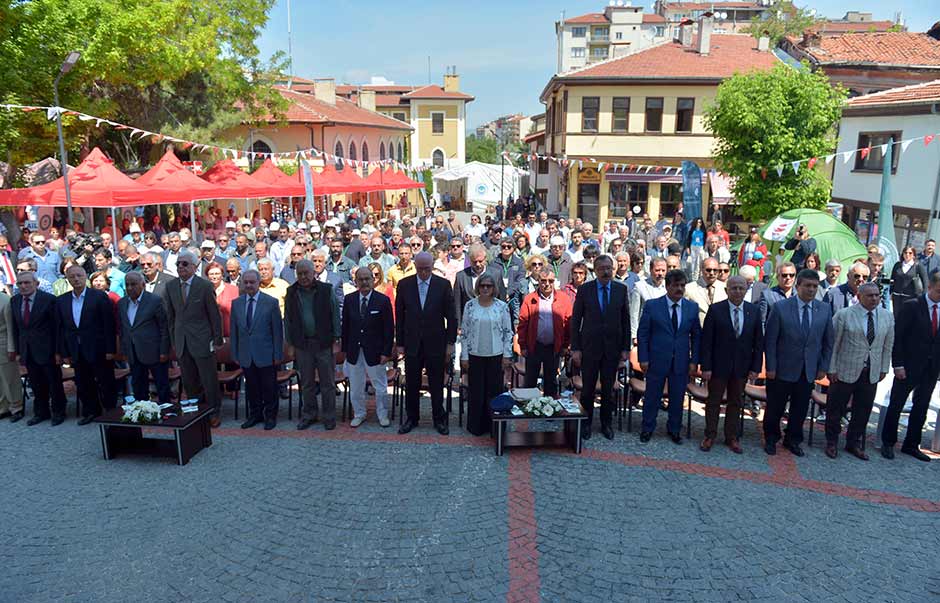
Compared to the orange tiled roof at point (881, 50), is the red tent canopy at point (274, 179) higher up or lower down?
lower down

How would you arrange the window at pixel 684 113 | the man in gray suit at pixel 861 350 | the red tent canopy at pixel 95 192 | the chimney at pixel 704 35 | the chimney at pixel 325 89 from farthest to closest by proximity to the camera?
the chimney at pixel 325 89 < the chimney at pixel 704 35 < the window at pixel 684 113 < the red tent canopy at pixel 95 192 < the man in gray suit at pixel 861 350

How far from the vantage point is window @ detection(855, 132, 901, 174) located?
674 inches

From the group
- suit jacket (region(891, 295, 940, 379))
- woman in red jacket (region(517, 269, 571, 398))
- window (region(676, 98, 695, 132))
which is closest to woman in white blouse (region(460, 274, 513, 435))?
woman in red jacket (region(517, 269, 571, 398))

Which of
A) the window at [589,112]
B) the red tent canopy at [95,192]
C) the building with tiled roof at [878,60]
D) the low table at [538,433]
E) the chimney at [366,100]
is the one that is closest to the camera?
the low table at [538,433]

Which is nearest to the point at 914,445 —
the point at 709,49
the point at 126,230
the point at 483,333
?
the point at 483,333

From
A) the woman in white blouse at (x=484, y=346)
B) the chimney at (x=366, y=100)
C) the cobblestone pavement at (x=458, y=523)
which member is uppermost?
the chimney at (x=366, y=100)

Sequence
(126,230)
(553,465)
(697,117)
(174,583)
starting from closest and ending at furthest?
1. (174,583)
2. (553,465)
3. (126,230)
4. (697,117)

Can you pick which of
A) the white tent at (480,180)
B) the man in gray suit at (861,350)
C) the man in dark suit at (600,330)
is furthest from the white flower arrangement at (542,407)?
the white tent at (480,180)

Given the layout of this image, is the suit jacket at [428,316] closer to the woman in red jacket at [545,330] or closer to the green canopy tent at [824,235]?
the woman in red jacket at [545,330]

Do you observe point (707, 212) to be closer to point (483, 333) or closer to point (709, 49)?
point (709, 49)

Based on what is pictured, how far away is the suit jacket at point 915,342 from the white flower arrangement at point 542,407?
342 cm

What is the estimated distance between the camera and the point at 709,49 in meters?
30.3

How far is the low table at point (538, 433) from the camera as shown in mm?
6551

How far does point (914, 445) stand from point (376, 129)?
3911 cm
